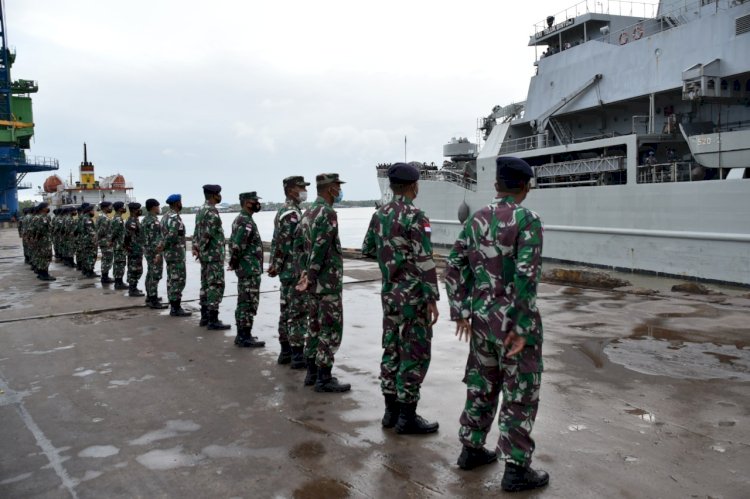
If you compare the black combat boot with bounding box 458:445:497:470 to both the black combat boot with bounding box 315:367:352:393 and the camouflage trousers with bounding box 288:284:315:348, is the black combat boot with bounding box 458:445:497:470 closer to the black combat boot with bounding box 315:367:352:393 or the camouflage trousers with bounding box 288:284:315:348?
the black combat boot with bounding box 315:367:352:393

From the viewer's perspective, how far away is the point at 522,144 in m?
18.8

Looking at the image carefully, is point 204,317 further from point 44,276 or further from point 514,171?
point 44,276

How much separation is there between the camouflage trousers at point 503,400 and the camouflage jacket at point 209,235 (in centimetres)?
429

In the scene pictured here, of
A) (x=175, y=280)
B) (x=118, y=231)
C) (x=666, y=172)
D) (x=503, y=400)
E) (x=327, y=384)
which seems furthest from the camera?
(x=666, y=172)

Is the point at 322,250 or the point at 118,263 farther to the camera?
the point at 118,263

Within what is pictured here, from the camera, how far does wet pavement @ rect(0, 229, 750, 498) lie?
2785mm

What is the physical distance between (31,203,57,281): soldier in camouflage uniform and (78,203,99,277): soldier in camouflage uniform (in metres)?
0.64

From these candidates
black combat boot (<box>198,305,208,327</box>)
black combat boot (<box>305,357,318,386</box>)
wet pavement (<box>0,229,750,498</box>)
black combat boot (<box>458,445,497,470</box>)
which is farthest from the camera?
black combat boot (<box>198,305,208,327</box>)

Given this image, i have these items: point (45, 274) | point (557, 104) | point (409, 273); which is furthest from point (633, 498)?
point (557, 104)

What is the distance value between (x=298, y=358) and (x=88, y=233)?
928cm

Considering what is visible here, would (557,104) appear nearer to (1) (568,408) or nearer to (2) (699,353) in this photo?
(2) (699,353)

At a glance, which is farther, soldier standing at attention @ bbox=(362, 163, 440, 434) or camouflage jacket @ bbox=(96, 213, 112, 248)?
camouflage jacket @ bbox=(96, 213, 112, 248)

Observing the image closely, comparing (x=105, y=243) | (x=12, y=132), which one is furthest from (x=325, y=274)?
(x=12, y=132)

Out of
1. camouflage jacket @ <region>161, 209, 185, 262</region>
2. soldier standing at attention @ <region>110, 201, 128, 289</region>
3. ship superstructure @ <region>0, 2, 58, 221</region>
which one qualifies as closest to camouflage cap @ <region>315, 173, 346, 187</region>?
camouflage jacket @ <region>161, 209, 185, 262</region>
